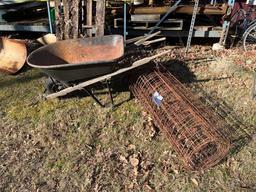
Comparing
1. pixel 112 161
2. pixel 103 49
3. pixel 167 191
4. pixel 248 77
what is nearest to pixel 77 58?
pixel 103 49

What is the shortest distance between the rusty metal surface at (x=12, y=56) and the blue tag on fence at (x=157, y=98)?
9.99ft

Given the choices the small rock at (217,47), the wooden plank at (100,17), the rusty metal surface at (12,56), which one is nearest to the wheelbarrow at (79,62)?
the wooden plank at (100,17)

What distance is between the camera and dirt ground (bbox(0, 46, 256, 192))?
4289mm

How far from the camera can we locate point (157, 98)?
16.5ft

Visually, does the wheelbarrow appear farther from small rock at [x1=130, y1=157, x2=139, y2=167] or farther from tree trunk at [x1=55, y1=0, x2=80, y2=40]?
small rock at [x1=130, y1=157, x2=139, y2=167]

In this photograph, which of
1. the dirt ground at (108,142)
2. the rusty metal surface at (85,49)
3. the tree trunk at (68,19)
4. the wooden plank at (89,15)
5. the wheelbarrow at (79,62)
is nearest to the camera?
the dirt ground at (108,142)

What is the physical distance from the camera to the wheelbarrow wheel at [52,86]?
568cm

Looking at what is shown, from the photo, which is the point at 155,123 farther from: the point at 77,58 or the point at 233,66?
the point at 233,66

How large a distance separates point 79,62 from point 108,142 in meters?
1.39

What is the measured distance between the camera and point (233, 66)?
651 centimetres

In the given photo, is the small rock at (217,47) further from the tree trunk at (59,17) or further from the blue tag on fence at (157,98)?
the tree trunk at (59,17)

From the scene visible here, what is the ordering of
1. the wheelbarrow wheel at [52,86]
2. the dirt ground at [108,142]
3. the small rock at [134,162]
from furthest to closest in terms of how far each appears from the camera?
the wheelbarrow wheel at [52,86] → the small rock at [134,162] → the dirt ground at [108,142]

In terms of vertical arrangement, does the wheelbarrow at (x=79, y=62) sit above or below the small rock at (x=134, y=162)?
above

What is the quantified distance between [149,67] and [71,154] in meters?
1.89
